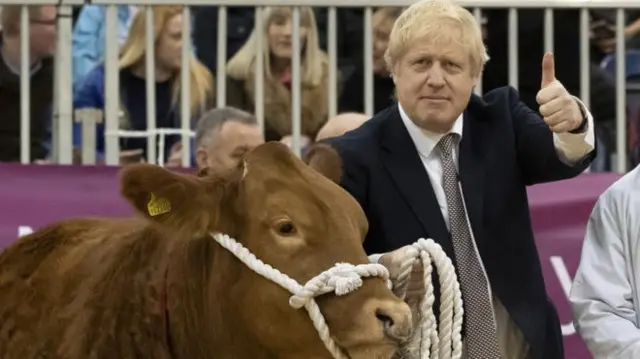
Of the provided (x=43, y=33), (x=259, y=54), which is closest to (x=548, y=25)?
(x=259, y=54)

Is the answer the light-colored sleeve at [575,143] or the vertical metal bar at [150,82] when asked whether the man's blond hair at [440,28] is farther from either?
the vertical metal bar at [150,82]

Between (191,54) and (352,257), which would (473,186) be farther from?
(191,54)

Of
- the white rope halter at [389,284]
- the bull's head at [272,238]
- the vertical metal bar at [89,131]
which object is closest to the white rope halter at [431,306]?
the white rope halter at [389,284]

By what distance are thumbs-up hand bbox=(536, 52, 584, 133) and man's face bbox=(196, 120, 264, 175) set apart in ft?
6.00

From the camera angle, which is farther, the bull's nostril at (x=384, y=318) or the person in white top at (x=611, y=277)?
the person in white top at (x=611, y=277)

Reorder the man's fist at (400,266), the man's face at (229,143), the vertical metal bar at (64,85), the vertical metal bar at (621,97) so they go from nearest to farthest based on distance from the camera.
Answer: the man's fist at (400,266), the man's face at (229,143), the vertical metal bar at (64,85), the vertical metal bar at (621,97)

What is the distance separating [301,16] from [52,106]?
956 mm

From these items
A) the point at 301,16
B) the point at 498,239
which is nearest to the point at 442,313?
the point at 498,239

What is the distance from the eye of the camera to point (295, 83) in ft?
16.3

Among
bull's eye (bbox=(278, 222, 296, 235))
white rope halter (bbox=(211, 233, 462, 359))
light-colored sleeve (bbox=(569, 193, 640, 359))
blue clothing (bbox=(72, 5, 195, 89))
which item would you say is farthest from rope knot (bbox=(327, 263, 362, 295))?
blue clothing (bbox=(72, 5, 195, 89))

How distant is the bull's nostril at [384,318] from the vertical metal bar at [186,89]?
2.50 m

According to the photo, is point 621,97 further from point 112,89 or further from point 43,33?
point 43,33

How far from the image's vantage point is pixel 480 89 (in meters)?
5.08

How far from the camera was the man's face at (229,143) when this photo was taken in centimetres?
457
